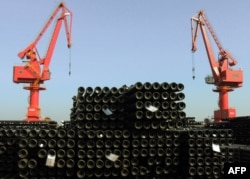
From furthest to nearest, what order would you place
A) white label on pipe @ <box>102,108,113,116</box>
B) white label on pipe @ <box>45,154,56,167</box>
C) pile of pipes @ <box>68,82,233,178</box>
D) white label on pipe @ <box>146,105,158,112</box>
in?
1. white label on pipe @ <box>102,108,113,116</box>
2. white label on pipe @ <box>146,105,158,112</box>
3. pile of pipes @ <box>68,82,233,178</box>
4. white label on pipe @ <box>45,154,56,167</box>

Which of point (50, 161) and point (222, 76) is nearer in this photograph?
point (50, 161)

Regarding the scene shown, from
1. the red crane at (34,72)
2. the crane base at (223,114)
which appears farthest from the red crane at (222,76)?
the red crane at (34,72)

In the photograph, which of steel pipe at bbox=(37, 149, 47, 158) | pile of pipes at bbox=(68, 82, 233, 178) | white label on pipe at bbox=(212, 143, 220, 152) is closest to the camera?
steel pipe at bbox=(37, 149, 47, 158)

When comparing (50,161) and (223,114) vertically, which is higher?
(223,114)

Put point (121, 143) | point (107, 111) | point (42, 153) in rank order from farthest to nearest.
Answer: point (107, 111) → point (121, 143) → point (42, 153)

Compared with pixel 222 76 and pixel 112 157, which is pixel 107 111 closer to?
pixel 112 157

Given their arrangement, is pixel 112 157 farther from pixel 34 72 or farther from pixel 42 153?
pixel 34 72

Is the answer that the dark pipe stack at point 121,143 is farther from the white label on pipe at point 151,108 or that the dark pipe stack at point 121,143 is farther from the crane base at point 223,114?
the crane base at point 223,114

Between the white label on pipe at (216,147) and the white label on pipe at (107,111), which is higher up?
the white label on pipe at (107,111)

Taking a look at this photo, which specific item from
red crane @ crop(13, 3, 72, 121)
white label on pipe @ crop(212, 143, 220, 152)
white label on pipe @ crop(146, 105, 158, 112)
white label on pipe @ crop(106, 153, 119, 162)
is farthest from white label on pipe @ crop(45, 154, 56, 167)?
red crane @ crop(13, 3, 72, 121)

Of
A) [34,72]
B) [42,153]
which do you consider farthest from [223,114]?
[42,153]

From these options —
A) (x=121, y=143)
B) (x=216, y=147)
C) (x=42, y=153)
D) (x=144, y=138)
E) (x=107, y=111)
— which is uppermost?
(x=107, y=111)

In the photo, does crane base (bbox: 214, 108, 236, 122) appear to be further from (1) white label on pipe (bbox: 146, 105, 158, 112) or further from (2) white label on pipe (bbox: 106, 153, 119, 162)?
(2) white label on pipe (bbox: 106, 153, 119, 162)

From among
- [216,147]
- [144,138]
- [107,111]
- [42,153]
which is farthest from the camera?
[107,111]
